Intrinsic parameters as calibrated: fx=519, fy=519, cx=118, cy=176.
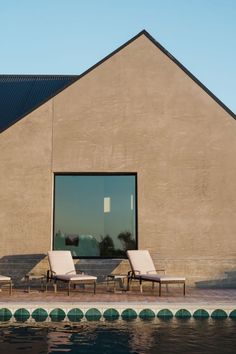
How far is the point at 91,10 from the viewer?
11719 mm

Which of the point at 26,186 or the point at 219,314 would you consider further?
the point at 26,186

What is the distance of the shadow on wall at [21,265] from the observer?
13938 millimetres

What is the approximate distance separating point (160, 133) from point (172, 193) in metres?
1.71

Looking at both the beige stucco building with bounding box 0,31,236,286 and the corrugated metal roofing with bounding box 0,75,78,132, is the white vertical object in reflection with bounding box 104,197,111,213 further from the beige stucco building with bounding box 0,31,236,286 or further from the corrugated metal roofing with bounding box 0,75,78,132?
the corrugated metal roofing with bounding box 0,75,78,132

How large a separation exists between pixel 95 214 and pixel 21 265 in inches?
95.8

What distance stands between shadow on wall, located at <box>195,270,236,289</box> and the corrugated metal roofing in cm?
779

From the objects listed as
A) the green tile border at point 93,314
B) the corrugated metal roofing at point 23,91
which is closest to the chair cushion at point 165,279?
the green tile border at point 93,314

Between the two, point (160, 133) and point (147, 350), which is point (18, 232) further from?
point (147, 350)

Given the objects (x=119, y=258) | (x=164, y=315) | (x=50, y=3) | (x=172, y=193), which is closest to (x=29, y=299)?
(x=164, y=315)

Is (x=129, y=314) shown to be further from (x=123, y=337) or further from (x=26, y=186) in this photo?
(x=26, y=186)

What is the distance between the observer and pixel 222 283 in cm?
1391

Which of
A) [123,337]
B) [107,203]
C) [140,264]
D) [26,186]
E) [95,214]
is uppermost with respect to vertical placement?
[26,186]

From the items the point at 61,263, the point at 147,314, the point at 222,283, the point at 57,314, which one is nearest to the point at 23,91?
the point at 61,263

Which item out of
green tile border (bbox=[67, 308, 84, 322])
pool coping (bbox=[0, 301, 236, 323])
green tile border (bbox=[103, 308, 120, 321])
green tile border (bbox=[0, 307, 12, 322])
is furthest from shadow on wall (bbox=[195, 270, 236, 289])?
green tile border (bbox=[0, 307, 12, 322])
